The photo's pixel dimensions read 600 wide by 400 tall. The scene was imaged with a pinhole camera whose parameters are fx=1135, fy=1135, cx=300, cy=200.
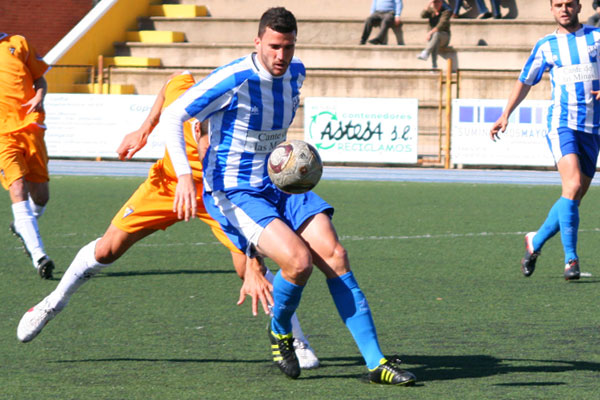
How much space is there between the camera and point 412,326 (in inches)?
244

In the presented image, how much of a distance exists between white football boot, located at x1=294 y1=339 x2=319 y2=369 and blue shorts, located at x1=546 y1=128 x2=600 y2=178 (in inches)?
134

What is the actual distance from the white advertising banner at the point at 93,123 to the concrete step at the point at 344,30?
218 inches

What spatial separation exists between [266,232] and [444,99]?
1636 cm

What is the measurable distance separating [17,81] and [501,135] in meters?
10.7

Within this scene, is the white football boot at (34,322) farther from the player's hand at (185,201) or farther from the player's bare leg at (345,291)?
the player's bare leg at (345,291)

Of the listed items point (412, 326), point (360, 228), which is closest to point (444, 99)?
point (360, 228)

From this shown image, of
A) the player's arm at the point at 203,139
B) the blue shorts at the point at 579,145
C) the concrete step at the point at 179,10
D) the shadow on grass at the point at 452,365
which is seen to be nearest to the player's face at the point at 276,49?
the player's arm at the point at 203,139

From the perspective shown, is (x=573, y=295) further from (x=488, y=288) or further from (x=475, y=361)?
(x=475, y=361)

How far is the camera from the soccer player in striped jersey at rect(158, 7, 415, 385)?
4816mm

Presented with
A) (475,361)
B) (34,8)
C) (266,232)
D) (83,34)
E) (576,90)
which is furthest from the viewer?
(34,8)

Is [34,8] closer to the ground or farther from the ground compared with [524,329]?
farther from the ground

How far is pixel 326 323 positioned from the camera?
248 inches

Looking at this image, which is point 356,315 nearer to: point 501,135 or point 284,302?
point 284,302

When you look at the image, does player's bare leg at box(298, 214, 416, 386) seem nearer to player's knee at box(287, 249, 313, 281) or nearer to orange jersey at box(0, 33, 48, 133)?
player's knee at box(287, 249, 313, 281)
